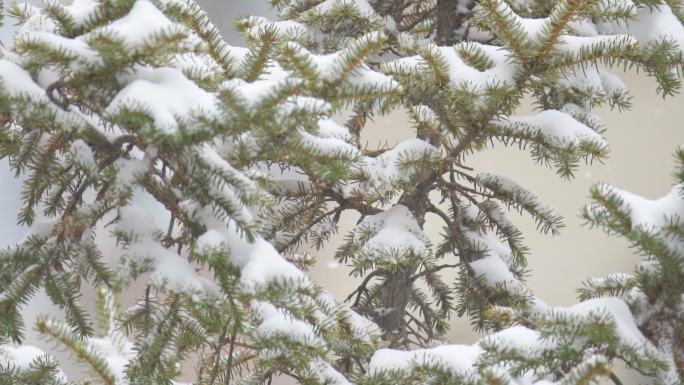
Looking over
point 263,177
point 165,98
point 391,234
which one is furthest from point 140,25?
point 391,234

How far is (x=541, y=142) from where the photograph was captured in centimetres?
129

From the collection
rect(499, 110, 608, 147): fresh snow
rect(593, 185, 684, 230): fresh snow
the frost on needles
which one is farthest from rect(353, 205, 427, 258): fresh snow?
rect(593, 185, 684, 230): fresh snow

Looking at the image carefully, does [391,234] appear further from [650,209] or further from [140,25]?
[140,25]

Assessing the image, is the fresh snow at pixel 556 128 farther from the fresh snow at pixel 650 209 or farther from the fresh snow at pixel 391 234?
the fresh snow at pixel 650 209

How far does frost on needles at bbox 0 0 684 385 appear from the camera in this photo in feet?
2.86

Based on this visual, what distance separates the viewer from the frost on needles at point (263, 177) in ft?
2.86

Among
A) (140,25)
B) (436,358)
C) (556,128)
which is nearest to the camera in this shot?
(140,25)

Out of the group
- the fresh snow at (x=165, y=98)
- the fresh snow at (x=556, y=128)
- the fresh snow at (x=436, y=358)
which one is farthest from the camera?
the fresh snow at (x=556, y=128)

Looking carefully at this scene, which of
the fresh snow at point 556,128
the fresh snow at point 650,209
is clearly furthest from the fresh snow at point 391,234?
the fresh snow at point 650,209

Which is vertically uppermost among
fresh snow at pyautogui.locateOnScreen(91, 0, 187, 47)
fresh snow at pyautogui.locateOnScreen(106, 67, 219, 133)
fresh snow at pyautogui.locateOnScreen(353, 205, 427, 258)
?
fresh snow at pyautogui.locateOnScreen(353, 205, 427, 258)

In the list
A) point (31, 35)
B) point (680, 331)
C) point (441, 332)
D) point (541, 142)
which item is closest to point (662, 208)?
point (680, 331)

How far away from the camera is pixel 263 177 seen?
50.7 inches

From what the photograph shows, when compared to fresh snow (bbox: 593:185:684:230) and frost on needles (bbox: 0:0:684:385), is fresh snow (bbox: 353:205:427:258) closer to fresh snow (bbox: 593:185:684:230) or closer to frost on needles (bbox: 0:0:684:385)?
frost on needles (bbox: 0:0:684:385)

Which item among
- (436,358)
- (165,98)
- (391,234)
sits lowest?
(436,358)
